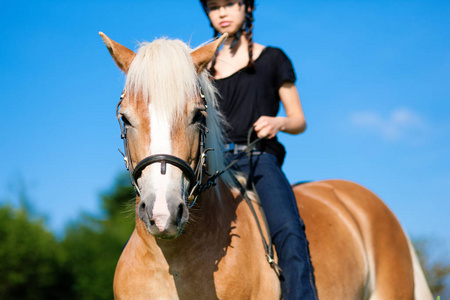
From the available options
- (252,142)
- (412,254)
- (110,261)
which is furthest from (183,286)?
(110,261)

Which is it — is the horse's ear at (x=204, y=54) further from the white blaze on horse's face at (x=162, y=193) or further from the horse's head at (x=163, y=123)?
the white blaze on horse's face at (x=162, y=193)

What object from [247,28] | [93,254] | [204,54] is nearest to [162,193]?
[204,54]

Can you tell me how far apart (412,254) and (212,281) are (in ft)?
9.55

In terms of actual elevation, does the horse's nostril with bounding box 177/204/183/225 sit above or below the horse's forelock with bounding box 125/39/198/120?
below

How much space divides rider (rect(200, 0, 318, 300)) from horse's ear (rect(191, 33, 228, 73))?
669mm

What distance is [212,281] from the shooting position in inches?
107

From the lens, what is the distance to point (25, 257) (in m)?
30.3

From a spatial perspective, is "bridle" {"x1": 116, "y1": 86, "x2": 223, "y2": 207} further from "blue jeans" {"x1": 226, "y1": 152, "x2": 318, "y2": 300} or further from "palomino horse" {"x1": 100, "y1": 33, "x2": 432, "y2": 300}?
"blue jeans" {"x1": 226, "y1": 152, "x2": 318, "y2": 300}

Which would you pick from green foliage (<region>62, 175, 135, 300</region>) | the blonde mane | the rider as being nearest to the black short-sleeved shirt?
the rider

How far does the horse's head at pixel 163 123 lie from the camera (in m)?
2.27

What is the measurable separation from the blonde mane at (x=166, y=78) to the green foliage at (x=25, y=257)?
30527 mm

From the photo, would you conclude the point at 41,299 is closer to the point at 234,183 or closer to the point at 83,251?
the point at 83,251

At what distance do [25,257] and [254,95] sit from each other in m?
31.2

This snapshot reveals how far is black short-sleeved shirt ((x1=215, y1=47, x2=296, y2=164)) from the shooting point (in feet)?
12.0
